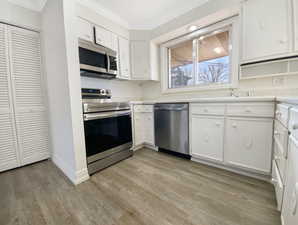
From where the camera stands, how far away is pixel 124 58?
2551 millimetres

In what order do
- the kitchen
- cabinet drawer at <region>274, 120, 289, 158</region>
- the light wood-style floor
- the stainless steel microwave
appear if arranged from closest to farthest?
cabinet drawer at <region>274, 120, 289, 158</region> → the light wood-style floor → the kitchen → the stainless steel microwave

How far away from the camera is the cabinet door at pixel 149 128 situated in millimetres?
2506

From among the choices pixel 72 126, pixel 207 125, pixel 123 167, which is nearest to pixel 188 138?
pixel 207 125

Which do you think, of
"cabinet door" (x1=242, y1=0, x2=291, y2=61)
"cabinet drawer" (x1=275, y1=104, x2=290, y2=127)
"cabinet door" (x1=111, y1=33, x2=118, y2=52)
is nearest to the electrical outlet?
"cabinet door" (x1=242, y1=0, x2=291, y2=61)

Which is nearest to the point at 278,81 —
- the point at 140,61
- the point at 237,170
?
the point at 237,170

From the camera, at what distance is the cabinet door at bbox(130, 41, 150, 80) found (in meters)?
2.68

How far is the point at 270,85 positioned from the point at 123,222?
2.28 metres

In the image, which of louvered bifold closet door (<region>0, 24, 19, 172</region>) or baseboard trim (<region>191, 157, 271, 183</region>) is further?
louvered bifold closet door (<region>0, 24, 19, 172</region>)

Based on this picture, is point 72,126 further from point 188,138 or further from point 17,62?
point 188,138

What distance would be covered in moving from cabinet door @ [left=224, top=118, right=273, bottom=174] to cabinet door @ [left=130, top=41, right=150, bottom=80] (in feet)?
5.85

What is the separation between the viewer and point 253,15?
5.33ft

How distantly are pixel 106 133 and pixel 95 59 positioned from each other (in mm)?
1085

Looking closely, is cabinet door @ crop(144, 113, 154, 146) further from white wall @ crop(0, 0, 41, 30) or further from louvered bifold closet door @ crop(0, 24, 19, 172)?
white wall @ crop(0, 0, 41, 30)

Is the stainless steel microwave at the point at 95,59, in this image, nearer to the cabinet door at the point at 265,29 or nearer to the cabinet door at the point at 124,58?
the cabinet door at the point at 124,58
